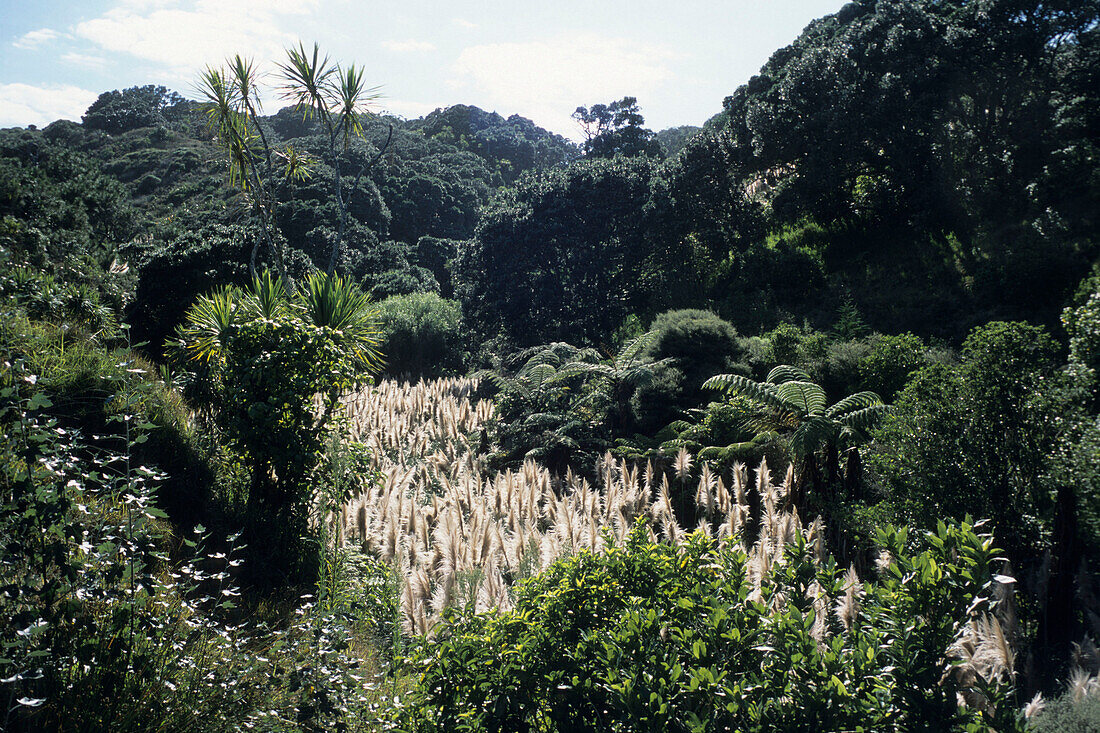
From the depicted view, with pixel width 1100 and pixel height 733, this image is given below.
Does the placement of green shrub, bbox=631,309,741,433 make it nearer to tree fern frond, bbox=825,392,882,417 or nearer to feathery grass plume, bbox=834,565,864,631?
tree fern frond, bbox=825,392,882,417

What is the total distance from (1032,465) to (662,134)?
235ft

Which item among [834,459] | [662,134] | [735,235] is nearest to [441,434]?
[834,459]

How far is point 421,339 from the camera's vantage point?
69.8 feet

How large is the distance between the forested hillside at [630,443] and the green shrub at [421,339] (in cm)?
11

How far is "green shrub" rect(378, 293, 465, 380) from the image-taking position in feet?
68.7

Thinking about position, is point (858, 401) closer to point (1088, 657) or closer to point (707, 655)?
point (1088, 657)

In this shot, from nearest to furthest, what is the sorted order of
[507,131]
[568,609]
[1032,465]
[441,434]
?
[568,609]
[1032,465]
[441,434]
[507,131]

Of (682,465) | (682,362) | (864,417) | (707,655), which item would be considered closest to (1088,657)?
(707,655)

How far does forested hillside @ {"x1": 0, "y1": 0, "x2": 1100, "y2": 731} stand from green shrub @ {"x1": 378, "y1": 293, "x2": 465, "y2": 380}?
109 millimetres

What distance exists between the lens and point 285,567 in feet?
18.5

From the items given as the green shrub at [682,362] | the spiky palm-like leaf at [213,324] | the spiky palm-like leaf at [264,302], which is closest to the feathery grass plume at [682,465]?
the green shrub at [682,362]

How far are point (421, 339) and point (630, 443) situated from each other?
13283 mm

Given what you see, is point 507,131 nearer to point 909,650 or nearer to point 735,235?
point 735,235

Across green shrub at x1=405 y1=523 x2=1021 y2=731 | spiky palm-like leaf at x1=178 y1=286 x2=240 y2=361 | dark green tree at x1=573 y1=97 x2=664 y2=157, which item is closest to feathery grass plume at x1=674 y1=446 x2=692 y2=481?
green shrub at x1=405 y1=523 x2=1021 y2=731
